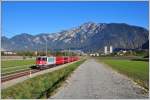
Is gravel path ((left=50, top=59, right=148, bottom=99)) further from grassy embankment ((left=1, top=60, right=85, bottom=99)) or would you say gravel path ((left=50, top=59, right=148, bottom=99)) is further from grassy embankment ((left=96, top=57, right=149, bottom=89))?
grassy embankment ((left=96, top=57, right=149, bottom=89))

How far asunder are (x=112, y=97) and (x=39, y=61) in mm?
44825

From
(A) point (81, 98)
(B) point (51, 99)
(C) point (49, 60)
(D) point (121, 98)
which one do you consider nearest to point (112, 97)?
(D) point (121, 98)

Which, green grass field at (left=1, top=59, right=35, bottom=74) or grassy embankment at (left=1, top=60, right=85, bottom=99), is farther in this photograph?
green grass field at (left=1, top=59, right=35, bottom=74)

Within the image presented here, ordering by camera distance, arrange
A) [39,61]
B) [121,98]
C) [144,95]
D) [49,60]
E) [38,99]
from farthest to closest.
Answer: [49,60] → [39,61] → [144,95] → [121,98] → [38,99]

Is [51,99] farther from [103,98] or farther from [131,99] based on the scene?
[131,99]

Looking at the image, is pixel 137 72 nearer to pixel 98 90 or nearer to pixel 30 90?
pixel 98 90

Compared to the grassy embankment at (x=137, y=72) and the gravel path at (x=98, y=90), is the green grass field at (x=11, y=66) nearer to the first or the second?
the grassy embankment at (x=137, y=72)

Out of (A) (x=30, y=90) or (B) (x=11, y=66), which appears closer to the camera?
(A) (x=30, y=90)

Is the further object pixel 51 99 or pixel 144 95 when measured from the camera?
pixel 144 95

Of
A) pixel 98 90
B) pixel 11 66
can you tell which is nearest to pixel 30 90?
pixel 98 90

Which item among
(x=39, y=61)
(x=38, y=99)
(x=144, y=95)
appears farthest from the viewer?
(x=39, y=61)

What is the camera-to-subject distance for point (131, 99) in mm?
19391

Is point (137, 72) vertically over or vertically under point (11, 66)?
under

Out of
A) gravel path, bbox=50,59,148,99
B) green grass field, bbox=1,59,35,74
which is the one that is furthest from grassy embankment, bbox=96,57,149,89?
green grass field, bbox=1,59,35,74
